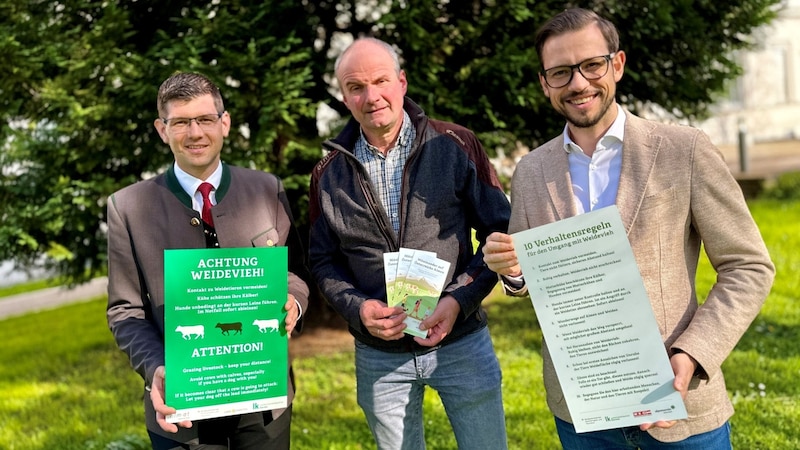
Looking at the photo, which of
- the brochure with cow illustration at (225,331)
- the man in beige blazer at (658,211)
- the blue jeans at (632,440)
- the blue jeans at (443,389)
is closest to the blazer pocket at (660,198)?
the man in beige blazer at (658,211)

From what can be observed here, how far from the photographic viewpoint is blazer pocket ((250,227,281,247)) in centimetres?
281

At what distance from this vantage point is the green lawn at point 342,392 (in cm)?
503

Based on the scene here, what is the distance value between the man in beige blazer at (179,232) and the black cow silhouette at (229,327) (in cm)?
19

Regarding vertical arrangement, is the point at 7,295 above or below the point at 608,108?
below

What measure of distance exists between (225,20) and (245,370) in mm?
4576

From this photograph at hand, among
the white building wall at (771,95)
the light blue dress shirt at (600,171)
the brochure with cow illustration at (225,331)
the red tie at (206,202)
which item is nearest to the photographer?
the light blue dress shirt at (600,171)

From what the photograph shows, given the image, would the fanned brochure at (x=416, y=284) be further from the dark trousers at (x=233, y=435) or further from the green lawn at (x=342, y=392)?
the green lawn at (x=342, y=392)

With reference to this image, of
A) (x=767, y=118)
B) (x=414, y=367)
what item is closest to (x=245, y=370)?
(x=414, y=367)

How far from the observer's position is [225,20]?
20.8ft

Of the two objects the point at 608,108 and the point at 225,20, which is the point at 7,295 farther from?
the point at 608,108

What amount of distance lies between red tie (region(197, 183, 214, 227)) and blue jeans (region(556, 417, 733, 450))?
5.10ft

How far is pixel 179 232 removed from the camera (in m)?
2.72

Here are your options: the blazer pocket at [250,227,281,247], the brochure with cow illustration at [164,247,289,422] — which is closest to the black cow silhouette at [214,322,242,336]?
the brochure with cow illustration at [164,247,289,422]

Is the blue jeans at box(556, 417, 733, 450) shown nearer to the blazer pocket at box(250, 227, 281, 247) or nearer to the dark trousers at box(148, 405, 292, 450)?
the dark trousers at box(148, 405, 292, 450)
